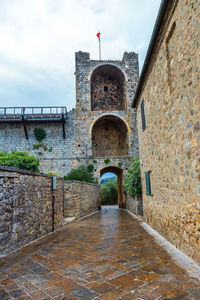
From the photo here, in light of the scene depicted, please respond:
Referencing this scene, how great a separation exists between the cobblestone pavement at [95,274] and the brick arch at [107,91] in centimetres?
1833

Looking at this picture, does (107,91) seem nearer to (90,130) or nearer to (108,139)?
(108,139)

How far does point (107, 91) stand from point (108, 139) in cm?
525

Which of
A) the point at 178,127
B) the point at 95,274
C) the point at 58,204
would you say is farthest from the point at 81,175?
the point at 95,274

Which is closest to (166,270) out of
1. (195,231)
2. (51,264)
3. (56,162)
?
(195,231)

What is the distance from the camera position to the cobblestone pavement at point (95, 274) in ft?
8.12

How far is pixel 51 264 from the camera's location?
139 inches

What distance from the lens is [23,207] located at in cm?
488

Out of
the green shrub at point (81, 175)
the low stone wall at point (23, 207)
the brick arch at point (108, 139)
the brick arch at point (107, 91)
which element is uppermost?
the brick arch at point (107, 91)

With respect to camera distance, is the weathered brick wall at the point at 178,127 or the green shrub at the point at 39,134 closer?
the weathered brick wall at the point at 178,127

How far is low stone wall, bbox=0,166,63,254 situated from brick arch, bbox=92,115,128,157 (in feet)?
47.9

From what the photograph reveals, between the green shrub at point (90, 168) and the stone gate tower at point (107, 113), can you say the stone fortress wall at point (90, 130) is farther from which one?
the green shrub at point (90, 168)

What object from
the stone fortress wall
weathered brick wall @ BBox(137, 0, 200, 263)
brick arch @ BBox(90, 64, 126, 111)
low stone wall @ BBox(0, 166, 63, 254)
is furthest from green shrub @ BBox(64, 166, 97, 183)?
weathered brick wall @ BBox(137, 0, 200, 263)

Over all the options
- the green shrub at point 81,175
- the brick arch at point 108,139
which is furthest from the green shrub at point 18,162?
the brick arch at point 108,139

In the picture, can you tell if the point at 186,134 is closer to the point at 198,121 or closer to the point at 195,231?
the point at 198,121
